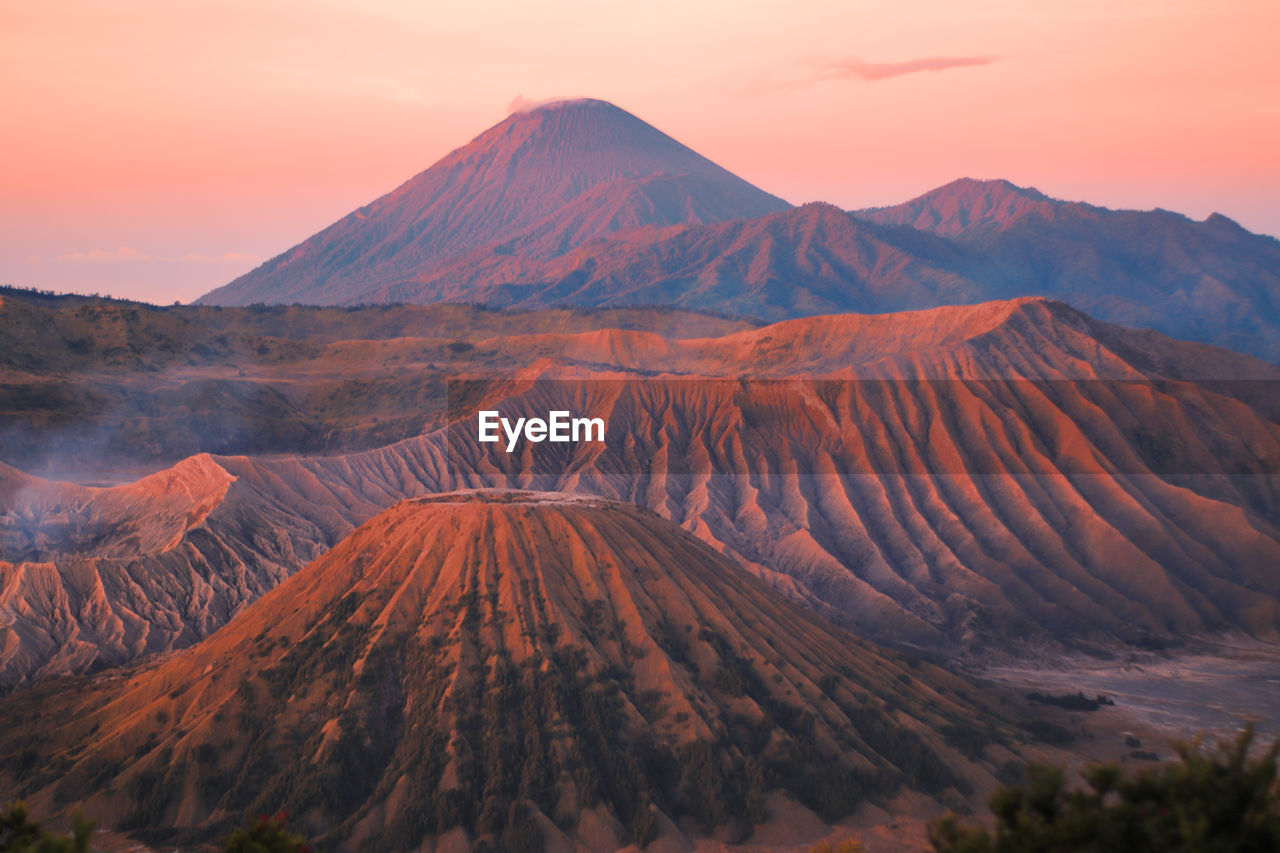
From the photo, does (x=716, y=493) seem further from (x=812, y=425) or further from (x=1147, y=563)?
(x=1147, y=563)

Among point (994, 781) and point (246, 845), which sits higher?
point (246, 845)

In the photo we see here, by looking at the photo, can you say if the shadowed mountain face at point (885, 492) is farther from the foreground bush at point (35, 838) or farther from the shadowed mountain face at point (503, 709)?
the foreground bush at point (35, 838)

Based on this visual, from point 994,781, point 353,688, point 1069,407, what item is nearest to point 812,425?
point 1069,407

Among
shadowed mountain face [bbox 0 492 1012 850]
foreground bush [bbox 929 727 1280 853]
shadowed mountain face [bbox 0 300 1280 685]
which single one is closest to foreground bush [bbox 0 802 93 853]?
foreground bush [bbox 929 727 1280 853]

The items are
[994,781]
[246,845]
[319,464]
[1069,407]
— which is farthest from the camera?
[1069,407]

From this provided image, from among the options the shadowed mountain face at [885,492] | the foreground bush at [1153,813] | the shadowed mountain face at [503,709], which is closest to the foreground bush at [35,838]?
the foreground bush at [1153,813]
